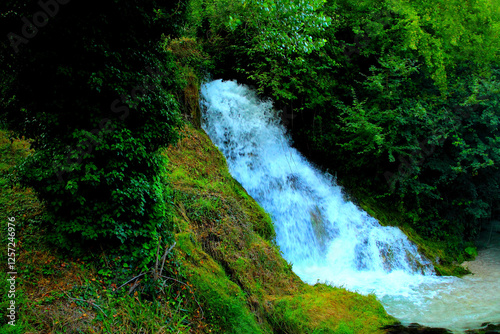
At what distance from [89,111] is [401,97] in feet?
33.1

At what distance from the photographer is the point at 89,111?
A: 394 centimetres

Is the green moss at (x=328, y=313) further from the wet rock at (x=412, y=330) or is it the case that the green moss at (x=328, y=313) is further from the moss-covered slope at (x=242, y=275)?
the wet rock at (x=412, y=330)

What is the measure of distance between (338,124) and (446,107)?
3770 millimetres

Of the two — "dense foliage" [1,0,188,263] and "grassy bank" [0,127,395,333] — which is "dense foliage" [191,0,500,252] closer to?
"grassy bank" [0,127,395,333]

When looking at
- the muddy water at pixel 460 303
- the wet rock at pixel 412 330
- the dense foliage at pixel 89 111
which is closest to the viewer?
the dense foliage at pixel 89 111

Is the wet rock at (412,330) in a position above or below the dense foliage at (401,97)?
below

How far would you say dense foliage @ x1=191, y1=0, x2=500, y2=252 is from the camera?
34.4 ft

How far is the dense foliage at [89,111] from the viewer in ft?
12.1

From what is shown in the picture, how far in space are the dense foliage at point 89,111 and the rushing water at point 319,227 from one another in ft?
16.4

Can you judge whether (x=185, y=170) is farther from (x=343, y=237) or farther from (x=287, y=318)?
(x=343, y=237)

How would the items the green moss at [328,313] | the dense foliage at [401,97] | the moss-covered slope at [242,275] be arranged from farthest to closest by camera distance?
the dense foliage at [401,97] < the green moss at [328,313] < the moss-covered slope at [242,275]

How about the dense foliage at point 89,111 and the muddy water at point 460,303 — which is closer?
the dense foliage at point 89,111

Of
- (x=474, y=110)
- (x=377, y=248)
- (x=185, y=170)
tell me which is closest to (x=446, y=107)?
(x=474, y=110)

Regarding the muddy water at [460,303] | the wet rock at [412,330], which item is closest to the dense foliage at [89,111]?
→ the wet rock at [412,330]
